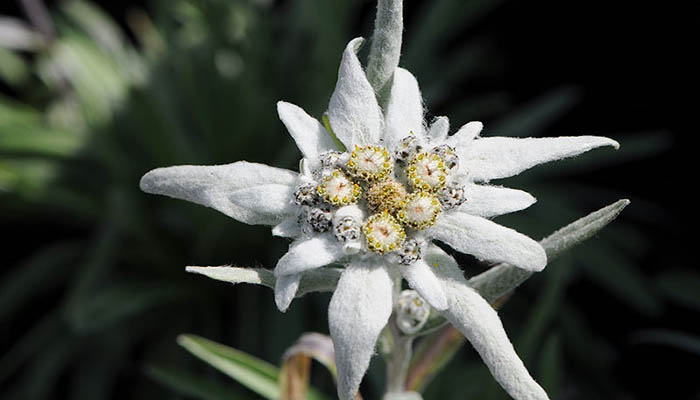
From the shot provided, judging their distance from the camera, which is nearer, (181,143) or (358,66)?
(358,66)

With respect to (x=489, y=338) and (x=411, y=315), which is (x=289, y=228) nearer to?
(x=411, y=315)

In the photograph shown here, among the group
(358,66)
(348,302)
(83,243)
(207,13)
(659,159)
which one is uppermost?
(207,13)

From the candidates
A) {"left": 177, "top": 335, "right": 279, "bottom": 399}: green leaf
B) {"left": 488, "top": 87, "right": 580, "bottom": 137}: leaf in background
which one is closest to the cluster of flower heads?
{"left": 177, "top": 335, "right": 279, "bottom": 399}: green leaf

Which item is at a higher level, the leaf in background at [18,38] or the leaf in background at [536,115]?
the leaf in background at [18,38]

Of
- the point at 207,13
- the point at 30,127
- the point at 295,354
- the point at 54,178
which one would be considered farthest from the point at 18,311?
the point at 295,354

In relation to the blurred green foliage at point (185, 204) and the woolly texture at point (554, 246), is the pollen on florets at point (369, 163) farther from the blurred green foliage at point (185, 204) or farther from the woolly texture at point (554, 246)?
the blurred green foliage at point (185, 204)

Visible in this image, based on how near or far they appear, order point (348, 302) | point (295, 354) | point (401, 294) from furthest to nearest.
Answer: point (295, 354), point (401, 294), point (348, 302)

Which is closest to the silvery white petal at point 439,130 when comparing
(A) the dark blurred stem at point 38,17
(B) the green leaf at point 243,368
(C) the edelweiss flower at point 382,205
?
(C) the edelweiss flower at point 382,205

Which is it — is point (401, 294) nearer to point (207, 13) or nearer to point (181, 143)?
point (181, 143)
